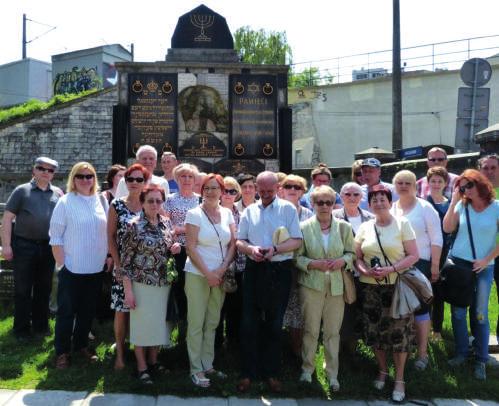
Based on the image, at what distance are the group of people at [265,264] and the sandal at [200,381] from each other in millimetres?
12

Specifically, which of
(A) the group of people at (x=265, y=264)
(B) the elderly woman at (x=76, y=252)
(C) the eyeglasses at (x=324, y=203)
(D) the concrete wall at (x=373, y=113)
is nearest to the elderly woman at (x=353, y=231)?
(A) the group of people at (x=265, y=264)

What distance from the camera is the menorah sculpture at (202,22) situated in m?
11.1

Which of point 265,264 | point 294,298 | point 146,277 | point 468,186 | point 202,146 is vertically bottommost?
point 294,298

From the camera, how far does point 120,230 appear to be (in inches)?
178

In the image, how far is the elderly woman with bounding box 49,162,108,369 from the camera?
471cm

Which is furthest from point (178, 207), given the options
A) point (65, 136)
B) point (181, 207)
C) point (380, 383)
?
point (65, 136)

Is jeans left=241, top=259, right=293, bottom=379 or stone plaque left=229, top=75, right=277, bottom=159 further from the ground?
stone plaque left=229, top=75, right=277, bottom=159

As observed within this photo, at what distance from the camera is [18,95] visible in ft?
121

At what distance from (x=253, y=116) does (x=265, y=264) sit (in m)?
6.87

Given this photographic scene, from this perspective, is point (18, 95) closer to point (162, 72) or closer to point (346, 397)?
point (162, 72)

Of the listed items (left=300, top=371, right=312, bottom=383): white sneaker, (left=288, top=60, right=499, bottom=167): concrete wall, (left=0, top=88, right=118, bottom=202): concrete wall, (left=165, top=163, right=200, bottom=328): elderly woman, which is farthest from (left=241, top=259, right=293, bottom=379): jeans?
(left=0, top=88, right=118, bottom=202): concrete wall

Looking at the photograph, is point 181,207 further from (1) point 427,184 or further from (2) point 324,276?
(1) point 427,184

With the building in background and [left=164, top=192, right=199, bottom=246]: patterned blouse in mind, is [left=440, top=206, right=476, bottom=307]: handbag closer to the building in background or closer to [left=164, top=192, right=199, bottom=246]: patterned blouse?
[left=164, top=192, right=199, bottom=246]: patterned blouse

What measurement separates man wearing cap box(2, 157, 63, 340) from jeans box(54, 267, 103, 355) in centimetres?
94
